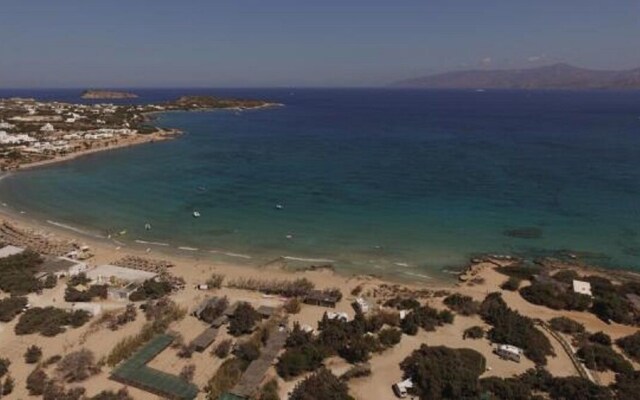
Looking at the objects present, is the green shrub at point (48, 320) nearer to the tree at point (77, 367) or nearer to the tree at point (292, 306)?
the tree at point (77, 367)

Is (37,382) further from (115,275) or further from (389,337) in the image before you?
(389,337)

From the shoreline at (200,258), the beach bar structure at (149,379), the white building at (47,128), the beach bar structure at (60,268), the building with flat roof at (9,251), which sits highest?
the white building at (47,128)

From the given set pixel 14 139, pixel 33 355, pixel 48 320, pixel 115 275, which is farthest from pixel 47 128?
pixel 33 355

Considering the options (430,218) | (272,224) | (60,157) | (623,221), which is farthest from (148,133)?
(623,221)

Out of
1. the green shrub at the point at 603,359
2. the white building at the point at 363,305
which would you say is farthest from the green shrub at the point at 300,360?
the green shrub at the point at 603,359

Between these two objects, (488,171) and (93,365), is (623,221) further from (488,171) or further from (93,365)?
(93,365)

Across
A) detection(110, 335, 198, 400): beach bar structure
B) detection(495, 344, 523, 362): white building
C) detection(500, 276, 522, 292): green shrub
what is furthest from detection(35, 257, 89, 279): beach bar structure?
detection(500, 276, 522, 292): green shrub

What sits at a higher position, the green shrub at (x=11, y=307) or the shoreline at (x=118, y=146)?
the shoreline at (x=118, y=146)
